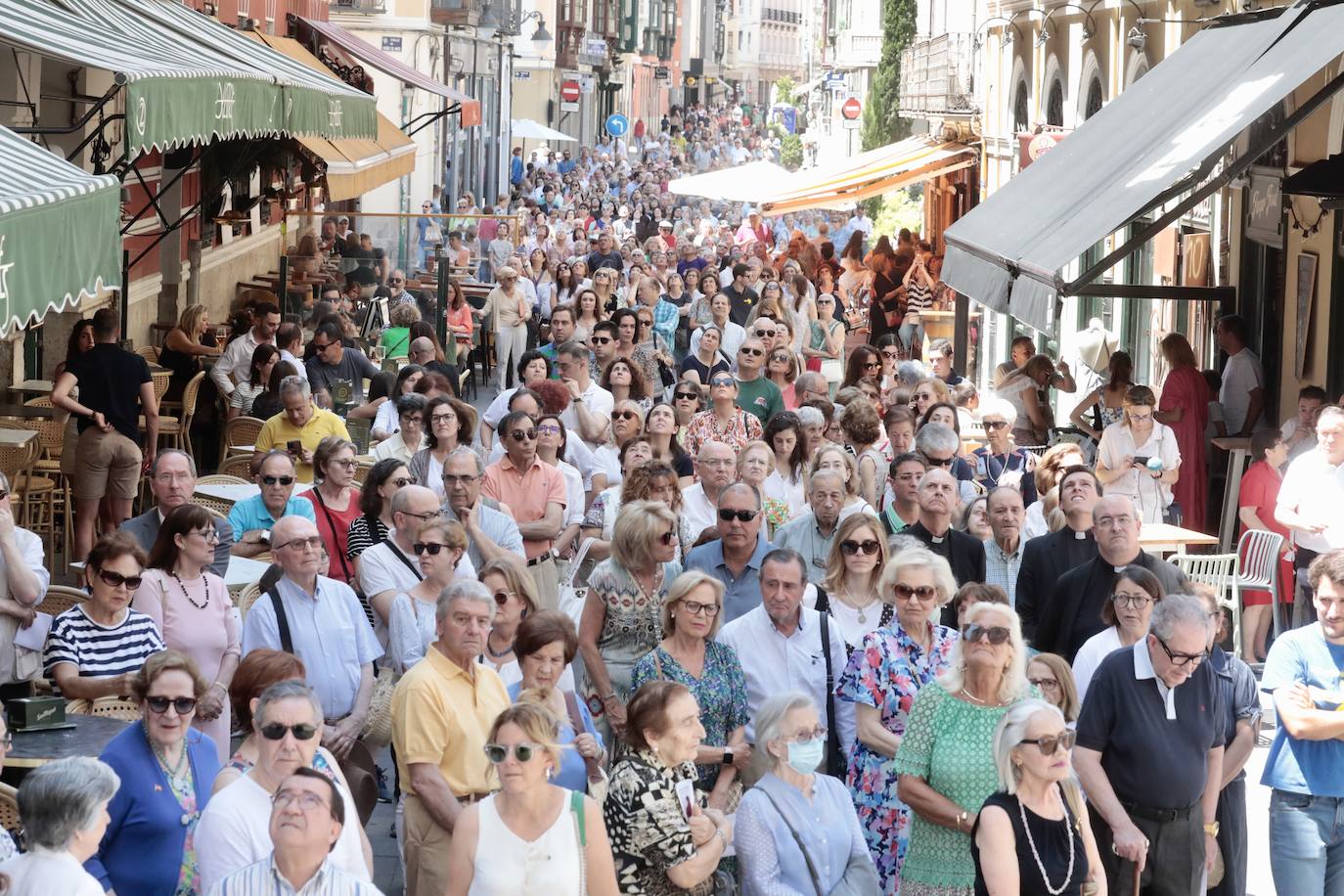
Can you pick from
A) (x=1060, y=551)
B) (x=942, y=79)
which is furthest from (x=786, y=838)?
(x=942, y=79)

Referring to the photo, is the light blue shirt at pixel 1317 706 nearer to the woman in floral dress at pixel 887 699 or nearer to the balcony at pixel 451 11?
the woman in floral dress at pixel 887 699

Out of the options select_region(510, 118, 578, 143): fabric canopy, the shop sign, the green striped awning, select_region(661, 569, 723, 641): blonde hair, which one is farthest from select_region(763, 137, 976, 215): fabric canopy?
select_region(510, 118, 578, 143): fabric canopy

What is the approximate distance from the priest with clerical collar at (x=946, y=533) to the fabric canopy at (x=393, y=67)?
52.5 feet

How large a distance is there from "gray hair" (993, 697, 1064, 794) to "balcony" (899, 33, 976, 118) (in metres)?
23.4

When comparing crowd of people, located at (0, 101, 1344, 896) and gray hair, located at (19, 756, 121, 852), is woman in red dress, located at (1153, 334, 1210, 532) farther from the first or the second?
gray hair, located at (19, 756, 121, 852)

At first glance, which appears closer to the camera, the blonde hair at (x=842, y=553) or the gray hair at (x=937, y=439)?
the blonde hair at (x=842, y=553)

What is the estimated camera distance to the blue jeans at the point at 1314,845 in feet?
22.5

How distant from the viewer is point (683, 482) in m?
11.0

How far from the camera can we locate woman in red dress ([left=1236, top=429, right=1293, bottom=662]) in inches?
451

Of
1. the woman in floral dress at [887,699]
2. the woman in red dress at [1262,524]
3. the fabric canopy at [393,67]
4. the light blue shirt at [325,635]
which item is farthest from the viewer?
the fabric canopy at [393,67]

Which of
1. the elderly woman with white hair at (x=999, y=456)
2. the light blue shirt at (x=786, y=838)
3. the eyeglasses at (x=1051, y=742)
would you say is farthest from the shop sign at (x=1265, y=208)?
the eyeglasses at (x=1051, y=742)

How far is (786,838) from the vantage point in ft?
19.7

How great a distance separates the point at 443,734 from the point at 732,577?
2.17 m

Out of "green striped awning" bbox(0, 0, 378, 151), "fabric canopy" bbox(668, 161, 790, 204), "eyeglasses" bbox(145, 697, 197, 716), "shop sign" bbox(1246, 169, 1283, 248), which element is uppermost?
"green striped awning" bbox(0, 0, 378, 151)
